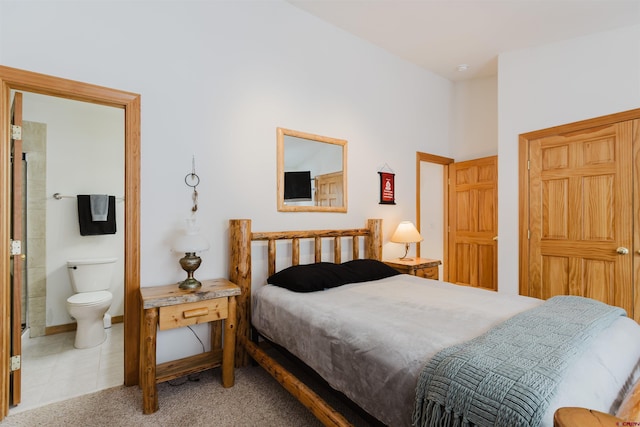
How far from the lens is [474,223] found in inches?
159

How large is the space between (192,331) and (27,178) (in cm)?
241

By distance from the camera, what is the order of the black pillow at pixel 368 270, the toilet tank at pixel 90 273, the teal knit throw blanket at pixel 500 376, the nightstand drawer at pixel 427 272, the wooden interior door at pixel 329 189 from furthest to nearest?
1. the nightstand drawer at pixel 427 272
2. the toilet tank at pixel 90 273
3. the wooden interior door at pixel 329 189
4. the black pillow at pixel 368 270
5. the teal knit throw blanket at pixel 500 376

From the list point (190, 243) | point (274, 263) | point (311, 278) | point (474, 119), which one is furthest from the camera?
point (474, 119)

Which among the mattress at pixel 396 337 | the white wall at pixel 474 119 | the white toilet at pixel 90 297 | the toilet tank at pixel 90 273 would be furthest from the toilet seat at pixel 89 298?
the white wall at pixel 474 119

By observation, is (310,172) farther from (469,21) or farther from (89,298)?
(89,298)

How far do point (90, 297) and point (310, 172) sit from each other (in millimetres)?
2418

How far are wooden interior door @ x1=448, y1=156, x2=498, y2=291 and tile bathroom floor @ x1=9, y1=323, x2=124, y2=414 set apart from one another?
3.94 meters

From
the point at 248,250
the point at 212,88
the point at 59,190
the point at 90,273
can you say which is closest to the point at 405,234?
the point at 248,250

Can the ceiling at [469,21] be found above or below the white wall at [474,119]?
above

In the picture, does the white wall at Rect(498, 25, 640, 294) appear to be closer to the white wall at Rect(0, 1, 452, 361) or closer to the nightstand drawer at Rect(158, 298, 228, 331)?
the white wall at Rect(0, 1, 452, 361)

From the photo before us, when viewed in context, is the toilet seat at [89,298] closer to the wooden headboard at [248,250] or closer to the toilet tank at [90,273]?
the toilet tank at [90,273]

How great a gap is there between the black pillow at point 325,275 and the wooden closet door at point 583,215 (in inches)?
67.6

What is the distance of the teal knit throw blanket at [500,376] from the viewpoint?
2.91 feet

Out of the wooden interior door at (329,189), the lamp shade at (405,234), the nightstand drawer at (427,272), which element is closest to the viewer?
the wooden interior door at (329,189)
